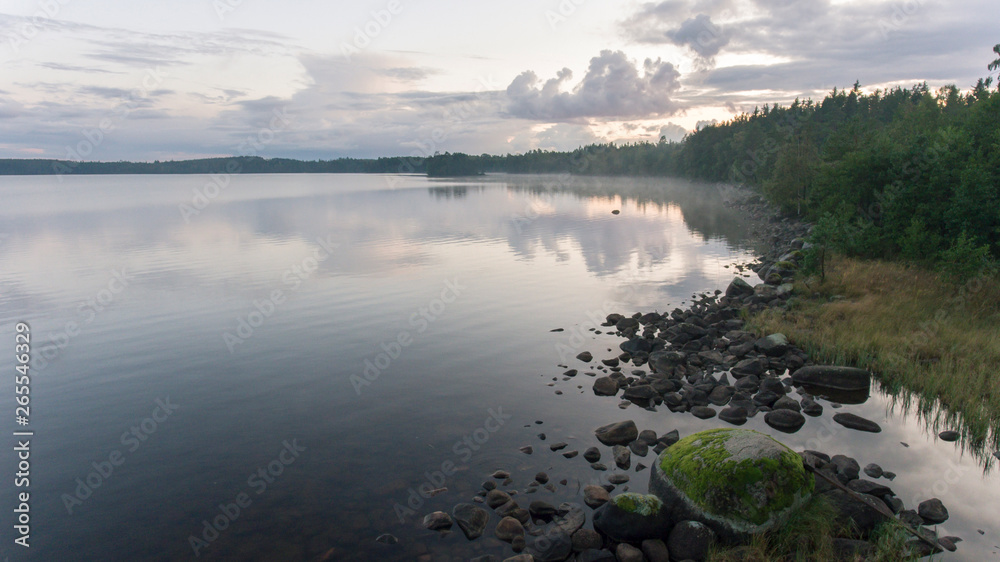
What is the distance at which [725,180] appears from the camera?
563ft

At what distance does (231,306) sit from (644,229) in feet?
173

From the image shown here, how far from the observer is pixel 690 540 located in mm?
11508

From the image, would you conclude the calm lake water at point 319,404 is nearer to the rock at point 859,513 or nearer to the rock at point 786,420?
the rock at point 786,420

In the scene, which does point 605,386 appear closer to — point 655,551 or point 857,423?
point 857,423

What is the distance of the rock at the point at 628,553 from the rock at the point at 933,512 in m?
7.09

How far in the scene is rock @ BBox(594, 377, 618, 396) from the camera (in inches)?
821

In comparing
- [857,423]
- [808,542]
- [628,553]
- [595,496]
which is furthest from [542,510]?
[857,423]

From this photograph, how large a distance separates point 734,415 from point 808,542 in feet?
23.6

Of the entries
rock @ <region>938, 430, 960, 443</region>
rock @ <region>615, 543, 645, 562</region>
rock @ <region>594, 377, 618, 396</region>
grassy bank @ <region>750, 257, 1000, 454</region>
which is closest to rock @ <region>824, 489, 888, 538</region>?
rock @ <region>615, 543, 645, 562</region>

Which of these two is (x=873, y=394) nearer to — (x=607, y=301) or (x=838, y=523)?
(x=838, y=523)

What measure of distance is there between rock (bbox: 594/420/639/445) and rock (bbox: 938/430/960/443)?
9.21 meters

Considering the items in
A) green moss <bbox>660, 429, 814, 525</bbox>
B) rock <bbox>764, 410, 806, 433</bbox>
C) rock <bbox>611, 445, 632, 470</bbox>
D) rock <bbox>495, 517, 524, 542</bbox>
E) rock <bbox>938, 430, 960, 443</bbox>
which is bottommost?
rock <bbox>938, 430, 960, 443</bbox>

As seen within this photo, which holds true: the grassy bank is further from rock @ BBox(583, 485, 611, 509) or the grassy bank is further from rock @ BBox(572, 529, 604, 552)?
rock @ BBox(572, 529, 604, 552)

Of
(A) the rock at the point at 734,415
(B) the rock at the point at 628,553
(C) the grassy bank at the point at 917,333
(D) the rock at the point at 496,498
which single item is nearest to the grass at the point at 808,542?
(B) the rock at the point at 628,553
